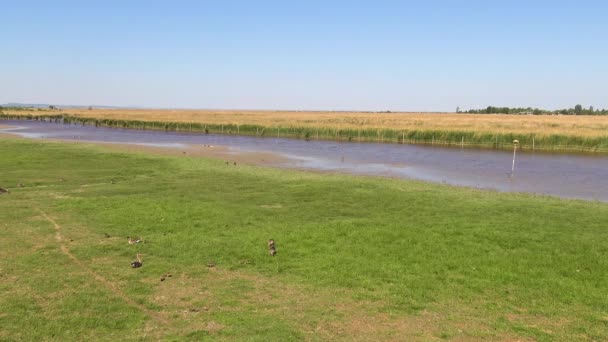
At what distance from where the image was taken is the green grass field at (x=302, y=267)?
7.11 metres

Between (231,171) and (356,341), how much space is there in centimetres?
1759

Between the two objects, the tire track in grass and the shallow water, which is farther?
the shallow water

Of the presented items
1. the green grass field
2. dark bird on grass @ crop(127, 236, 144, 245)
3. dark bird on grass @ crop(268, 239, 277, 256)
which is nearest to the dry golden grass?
the green grass field

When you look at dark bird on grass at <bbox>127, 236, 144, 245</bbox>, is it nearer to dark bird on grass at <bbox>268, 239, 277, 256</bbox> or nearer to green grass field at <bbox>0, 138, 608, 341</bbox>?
green grass field at <bbox>0, 138, 608, 341</bbox>

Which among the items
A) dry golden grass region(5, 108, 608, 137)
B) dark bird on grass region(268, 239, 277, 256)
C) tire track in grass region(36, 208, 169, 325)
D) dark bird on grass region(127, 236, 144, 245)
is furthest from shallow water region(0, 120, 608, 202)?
tire track in grass region(36, 208, 169, 325)

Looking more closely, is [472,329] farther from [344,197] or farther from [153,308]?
[344,197]

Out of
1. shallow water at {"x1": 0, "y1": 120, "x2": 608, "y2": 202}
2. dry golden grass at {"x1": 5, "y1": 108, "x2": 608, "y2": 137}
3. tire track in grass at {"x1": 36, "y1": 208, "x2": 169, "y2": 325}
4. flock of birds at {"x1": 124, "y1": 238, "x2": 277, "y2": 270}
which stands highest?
dry golden grass at {"x1": 5, "y1": 108, "x2": 608, "y2": 137}

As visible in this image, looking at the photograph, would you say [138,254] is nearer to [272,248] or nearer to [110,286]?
[110,286]

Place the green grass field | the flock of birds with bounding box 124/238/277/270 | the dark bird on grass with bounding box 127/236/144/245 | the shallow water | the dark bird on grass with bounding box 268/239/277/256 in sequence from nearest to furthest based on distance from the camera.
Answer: the green grass field, the flock of birds with bounding box 124/238/277/270, the dark bird on grass with bounding box 268/239/277/256, the dark bird on grass with bounding box 127/236/144/245, the shallow water

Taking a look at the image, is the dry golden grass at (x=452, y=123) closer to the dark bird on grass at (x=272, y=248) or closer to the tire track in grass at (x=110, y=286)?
the dark bird on grass at (x=272, y=248)

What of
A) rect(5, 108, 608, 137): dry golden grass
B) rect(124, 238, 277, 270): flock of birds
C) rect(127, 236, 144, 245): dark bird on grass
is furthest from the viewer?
rect(5, 108, 608, 137): dry golden grass

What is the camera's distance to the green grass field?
7.11 meters

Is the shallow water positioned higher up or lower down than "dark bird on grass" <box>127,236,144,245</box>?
lower down

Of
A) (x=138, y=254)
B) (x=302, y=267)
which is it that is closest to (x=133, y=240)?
(x=138, y=254)
